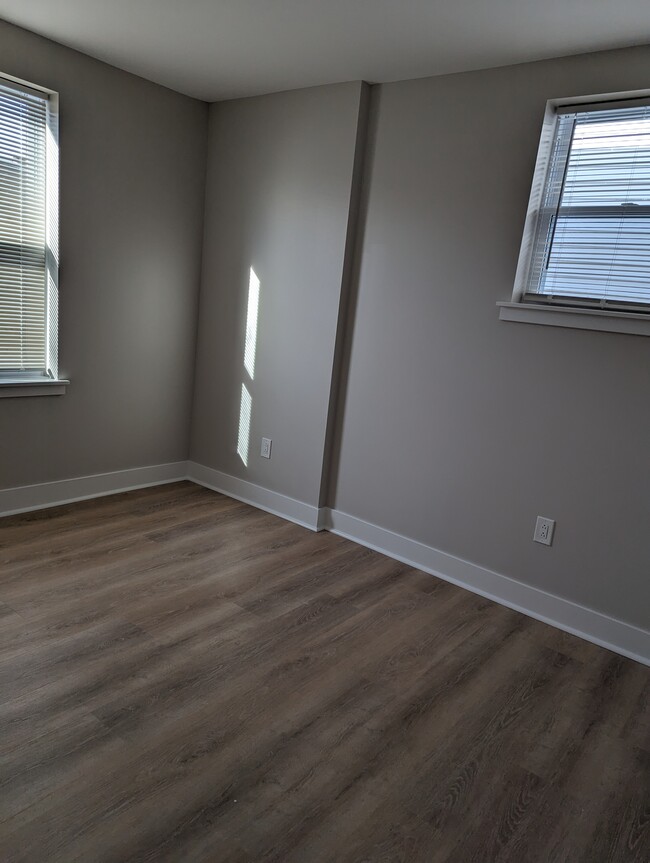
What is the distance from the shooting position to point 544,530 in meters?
2.78

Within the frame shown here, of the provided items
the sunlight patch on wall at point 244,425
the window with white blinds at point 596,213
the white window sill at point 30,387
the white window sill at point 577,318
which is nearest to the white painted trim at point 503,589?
the sunlight patch on wall at point 244,425

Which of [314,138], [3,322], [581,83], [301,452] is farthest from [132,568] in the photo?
[581,83]

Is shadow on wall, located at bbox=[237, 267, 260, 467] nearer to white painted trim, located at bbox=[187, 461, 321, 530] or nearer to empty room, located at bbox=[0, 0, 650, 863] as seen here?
empty room, located at bbox=[0, 0, 650, 863]

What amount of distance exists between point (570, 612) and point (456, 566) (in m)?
0.56

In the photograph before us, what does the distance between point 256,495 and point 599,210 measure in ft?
7.81

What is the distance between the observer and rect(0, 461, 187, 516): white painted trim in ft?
10.9

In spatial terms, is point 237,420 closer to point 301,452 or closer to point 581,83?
point 301,452

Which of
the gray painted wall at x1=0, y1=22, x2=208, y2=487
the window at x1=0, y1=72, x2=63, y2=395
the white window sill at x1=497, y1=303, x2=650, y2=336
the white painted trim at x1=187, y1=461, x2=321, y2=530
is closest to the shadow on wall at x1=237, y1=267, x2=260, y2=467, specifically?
the white painted trim at x1=187, y1=461, x2=321, y2=530

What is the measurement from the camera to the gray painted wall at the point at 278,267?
3.31 meters

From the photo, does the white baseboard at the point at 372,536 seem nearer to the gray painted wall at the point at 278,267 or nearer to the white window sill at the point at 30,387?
the gray painted wall at the point at 278,267

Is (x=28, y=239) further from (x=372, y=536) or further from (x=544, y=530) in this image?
(x=544, y=530)

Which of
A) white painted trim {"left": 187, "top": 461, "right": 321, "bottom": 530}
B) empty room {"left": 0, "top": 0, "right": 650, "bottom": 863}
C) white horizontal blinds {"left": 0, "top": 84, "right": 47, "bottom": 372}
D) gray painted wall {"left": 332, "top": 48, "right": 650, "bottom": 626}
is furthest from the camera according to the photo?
white painted trim {"left": 187, "top": 461, "right": 321, "bottom": 530}

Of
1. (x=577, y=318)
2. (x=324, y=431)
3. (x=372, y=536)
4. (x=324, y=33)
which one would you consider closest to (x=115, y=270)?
(x=324, y=431)

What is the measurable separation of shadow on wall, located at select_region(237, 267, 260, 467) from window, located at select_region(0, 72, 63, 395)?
1.06m
